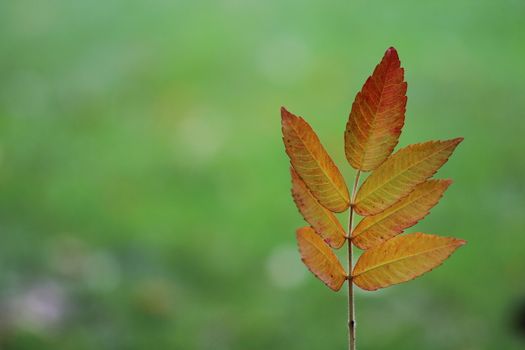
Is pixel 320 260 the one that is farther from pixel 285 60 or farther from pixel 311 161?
pixel 285 60

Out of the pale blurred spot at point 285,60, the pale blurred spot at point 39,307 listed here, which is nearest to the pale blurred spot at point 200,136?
the pale blurred spot at point 285,60

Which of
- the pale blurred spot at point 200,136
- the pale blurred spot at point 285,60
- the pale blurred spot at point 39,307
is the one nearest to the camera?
the pale blurred spot at point 39,307

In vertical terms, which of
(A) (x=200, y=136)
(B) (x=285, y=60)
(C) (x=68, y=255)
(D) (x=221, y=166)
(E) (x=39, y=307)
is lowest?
(E) (x=39, y=307)

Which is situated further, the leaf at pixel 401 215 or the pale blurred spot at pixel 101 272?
the pale blurred spot at pixel 101 272

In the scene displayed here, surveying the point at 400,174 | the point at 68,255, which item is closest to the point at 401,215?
the point at 400,174

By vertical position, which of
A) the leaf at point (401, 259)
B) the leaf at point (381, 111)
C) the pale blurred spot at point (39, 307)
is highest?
the pale blurred spot at point (39, 307)

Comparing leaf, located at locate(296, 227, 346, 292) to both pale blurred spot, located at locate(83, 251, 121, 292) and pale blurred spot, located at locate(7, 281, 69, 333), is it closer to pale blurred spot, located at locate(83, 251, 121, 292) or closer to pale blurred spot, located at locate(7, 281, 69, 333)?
pale blurred spot, located at locate(7, 281, 69, 333)

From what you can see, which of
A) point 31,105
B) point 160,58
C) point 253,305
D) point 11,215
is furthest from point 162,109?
point 253,305

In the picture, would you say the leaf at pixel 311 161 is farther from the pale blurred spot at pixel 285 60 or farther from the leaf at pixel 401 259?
the pale blurred spot at pixel 285 60
